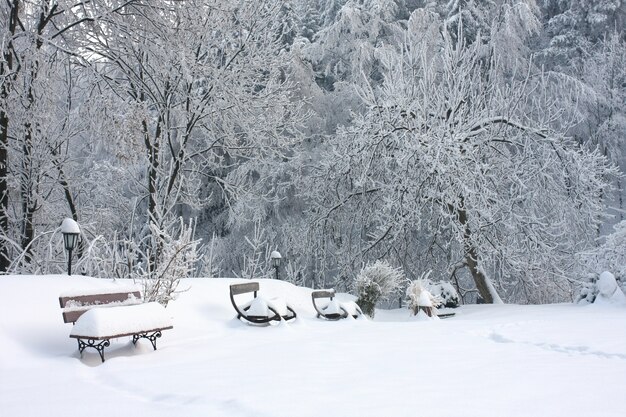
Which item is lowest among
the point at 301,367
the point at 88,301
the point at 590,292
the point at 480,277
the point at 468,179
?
the point at 301,367

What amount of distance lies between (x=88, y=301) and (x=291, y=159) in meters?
11.3

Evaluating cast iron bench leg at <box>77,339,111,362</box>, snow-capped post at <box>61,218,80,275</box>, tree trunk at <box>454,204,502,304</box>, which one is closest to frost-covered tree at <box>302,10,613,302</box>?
tree trunk at <box>454,204,502,304</box>

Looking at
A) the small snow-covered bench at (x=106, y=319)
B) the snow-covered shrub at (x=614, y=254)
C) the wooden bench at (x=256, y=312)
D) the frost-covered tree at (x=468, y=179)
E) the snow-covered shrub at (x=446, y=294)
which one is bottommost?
the snow-covered shrub at (x=446, y=294)

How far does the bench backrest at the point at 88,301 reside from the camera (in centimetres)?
539

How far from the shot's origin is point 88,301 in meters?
5.73

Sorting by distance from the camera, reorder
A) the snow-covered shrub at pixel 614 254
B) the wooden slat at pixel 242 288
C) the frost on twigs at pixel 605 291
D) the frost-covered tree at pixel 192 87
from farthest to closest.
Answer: the snow-covered shrub at pixel 614 254
the frost-covered tree at pixel 192 87
the frost on twigs at pixel 605 291
the wooden slat at pixel 242 288

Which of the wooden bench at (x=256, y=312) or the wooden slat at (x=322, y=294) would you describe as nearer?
the wooden bench at (x=256, y=312)

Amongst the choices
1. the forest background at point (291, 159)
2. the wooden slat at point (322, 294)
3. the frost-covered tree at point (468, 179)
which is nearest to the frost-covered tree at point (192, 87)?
the forest background at point (291, 159)

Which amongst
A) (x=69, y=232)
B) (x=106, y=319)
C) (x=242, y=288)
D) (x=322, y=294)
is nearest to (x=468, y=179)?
(x=322, y=294)

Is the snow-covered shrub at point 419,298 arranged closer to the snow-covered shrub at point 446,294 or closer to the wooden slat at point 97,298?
the snow-covered shrub at point 446,294

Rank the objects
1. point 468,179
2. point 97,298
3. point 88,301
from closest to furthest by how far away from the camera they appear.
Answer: point 88,301, point 97,298, point 468,179

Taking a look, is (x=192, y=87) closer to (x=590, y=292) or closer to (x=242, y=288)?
(x=242, y=288)

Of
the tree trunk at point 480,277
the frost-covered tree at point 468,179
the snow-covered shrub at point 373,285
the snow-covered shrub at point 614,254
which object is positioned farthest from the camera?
the tree trunk at point 480,277

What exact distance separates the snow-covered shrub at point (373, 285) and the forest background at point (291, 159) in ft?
7.13
